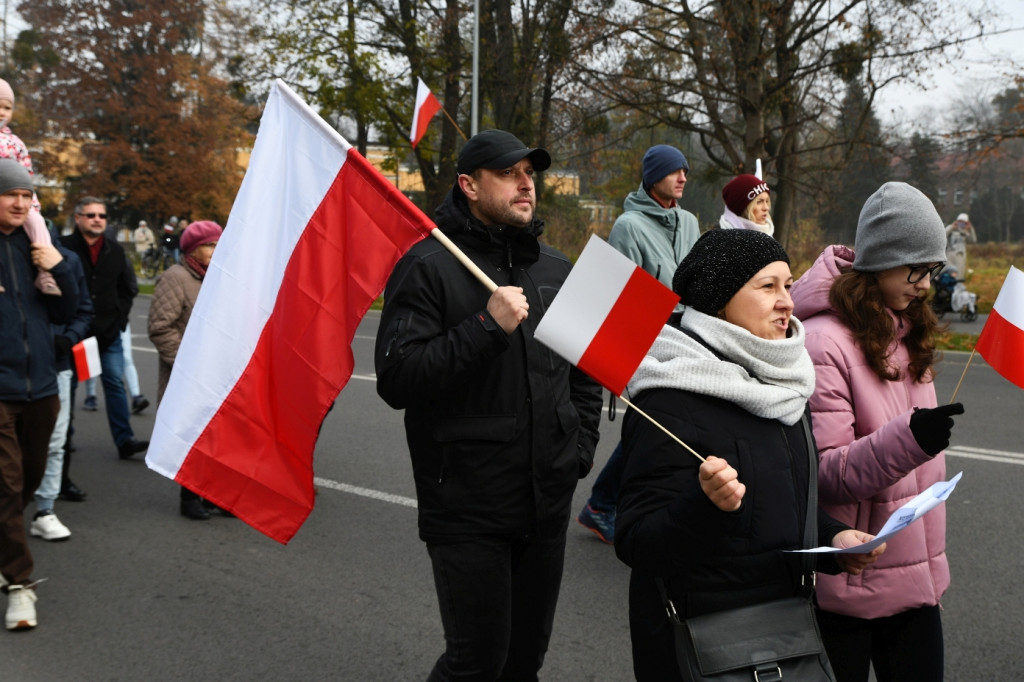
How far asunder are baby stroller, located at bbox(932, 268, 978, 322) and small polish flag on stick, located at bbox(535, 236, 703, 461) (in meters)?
15.4

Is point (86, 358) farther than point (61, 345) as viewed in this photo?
Yes

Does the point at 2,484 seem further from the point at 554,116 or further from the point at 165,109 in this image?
the point at 165,109

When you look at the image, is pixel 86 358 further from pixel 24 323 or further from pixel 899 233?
pixel 899 233

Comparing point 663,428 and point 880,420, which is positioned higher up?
point 663,428

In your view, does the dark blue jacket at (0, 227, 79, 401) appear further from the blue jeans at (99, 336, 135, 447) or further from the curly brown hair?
→ the curly brown hair

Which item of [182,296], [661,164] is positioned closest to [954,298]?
[661,164]

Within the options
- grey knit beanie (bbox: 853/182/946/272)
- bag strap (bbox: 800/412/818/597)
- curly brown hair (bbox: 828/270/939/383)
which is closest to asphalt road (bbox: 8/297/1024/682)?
curly brown hair (bbox: 828/270/939/383)

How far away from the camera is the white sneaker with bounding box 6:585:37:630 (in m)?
4.46

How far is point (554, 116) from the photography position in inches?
885

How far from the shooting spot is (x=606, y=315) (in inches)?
97.3

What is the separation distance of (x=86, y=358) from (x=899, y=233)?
5.53 meters

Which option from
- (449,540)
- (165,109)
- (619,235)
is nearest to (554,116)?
(619,235)

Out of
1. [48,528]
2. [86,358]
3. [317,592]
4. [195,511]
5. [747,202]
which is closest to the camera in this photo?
[317,592]

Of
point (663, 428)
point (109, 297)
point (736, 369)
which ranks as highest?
point (736, 369)
